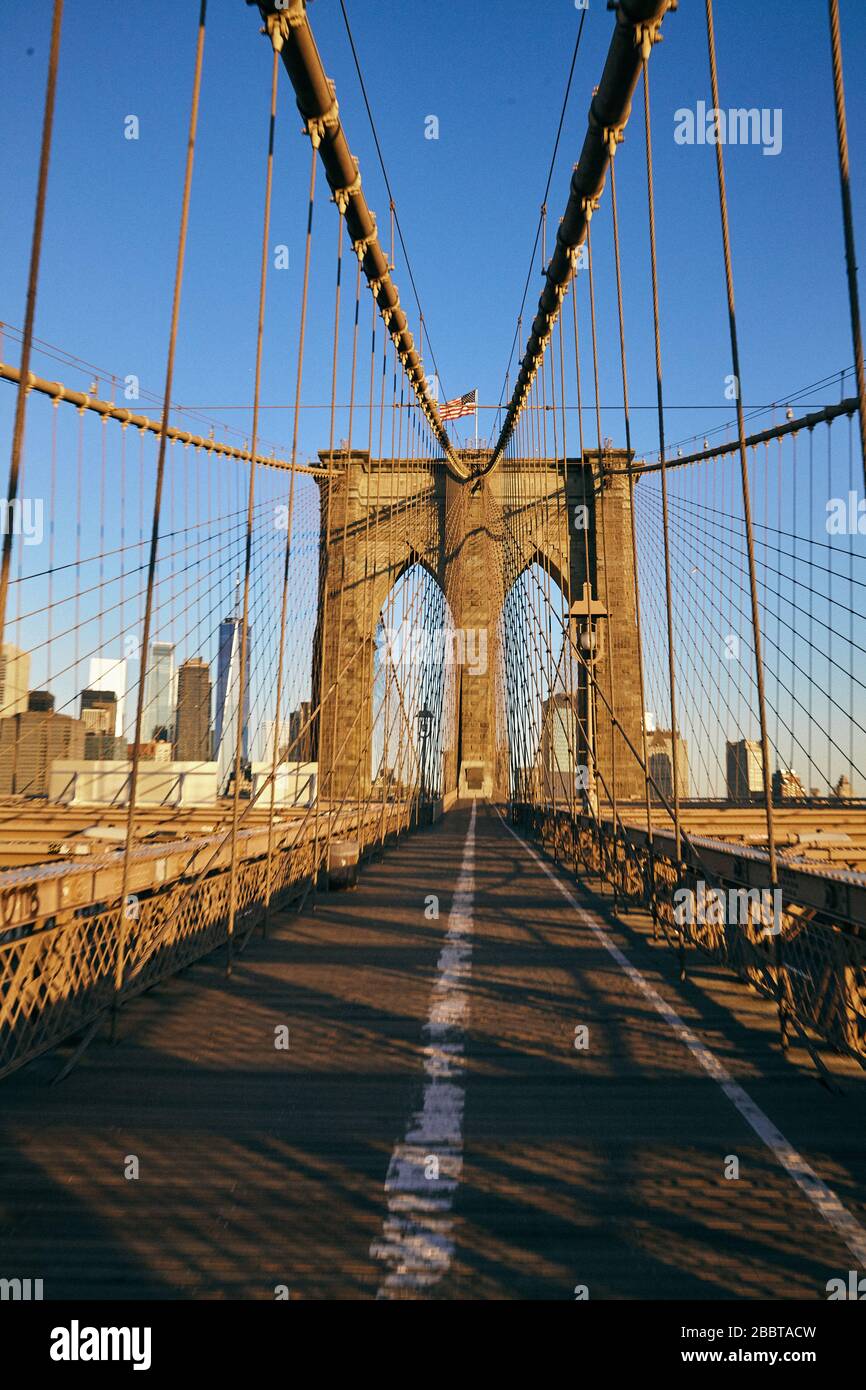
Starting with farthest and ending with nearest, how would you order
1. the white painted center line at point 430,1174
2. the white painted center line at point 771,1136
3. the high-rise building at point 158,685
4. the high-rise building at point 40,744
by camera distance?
the high-rise building at point 40,744 < the high-rise building at point 158,685 < the white painted center line at point 771,1136 < the white painted center line at point 430,1174

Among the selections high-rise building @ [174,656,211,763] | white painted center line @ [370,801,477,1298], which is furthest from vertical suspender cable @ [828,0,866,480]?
high-rise building @ [174,656,211,763]

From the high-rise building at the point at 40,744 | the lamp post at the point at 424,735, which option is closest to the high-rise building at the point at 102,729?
the high-rise building at the point at 40,744

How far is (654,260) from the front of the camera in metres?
8.19

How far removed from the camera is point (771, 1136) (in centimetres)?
349

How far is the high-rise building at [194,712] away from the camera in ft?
95.2

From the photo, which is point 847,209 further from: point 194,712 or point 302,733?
point 194,712

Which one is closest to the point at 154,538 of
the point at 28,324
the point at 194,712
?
the point at 28,324

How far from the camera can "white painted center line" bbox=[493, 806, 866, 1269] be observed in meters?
2.71

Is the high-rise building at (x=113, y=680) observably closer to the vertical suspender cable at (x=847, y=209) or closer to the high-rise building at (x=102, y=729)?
the high-rise building at (x=102, y=729)

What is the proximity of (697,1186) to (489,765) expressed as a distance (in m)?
62.5

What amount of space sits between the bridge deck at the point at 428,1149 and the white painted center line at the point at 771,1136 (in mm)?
23

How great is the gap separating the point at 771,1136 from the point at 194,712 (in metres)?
37.2
